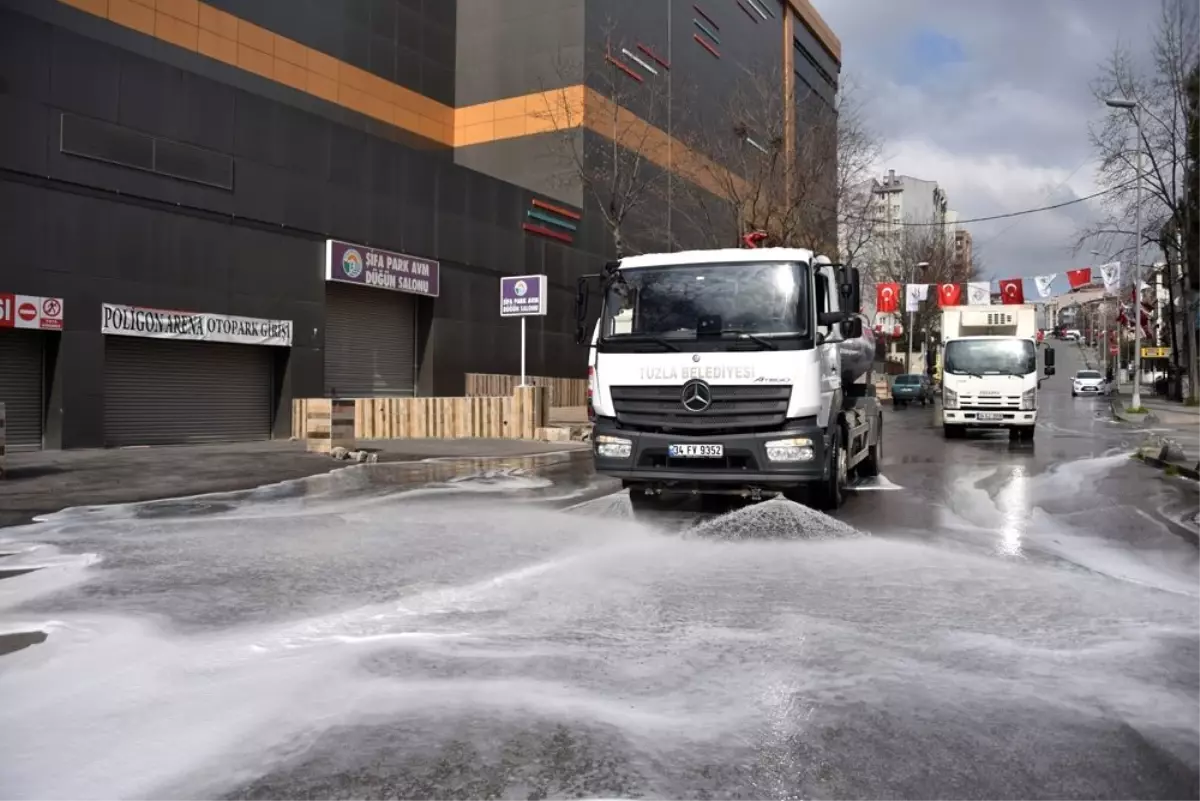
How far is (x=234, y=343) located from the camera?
20484mm

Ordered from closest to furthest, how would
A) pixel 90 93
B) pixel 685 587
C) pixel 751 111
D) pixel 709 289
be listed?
pixel 685 587
pixel 709 289
pixel 90 93
pixel 751 111

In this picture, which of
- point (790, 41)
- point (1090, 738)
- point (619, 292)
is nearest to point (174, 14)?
point (619, 292)

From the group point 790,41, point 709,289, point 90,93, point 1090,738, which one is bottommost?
point 1090,738

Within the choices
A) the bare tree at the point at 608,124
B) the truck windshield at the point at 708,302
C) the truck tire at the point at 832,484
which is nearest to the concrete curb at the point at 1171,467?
the truck tire at the point at 832,484

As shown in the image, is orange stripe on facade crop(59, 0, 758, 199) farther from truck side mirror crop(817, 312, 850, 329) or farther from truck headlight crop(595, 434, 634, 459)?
truck side mirror crop(817, 312, 850, 329)

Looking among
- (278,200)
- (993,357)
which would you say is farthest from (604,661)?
(278,200)

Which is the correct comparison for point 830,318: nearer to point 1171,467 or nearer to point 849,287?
point 849,287

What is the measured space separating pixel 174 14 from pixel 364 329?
8.78 metres

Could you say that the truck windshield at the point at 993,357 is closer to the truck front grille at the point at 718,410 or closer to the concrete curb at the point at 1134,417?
the concrete curb at the point at 1134,417

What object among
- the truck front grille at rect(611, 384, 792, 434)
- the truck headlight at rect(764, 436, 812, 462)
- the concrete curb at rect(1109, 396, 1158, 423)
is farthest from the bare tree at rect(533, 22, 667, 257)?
the truck headlight at rect(764, 436, 812, 462)

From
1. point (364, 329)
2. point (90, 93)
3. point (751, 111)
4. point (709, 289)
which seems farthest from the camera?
point (751, 111)

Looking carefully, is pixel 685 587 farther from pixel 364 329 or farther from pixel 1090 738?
pixel 364 329

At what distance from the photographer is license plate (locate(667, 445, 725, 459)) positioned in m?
8.43

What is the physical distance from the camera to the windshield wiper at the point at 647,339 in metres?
8.67
